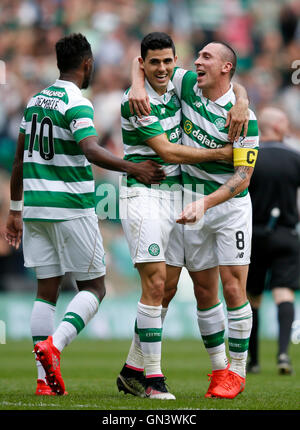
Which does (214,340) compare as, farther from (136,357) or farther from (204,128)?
(204,128)

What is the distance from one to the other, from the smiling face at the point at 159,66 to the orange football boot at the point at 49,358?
77.6 inches

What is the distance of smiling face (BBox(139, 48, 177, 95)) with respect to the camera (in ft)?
20.0

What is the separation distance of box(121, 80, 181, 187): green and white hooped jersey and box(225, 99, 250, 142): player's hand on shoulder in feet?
1.39

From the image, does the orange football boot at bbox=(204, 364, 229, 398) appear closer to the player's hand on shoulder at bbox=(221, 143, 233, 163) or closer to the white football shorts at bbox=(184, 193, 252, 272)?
the white football shorts at bbox=(184, 193, 252, 272)

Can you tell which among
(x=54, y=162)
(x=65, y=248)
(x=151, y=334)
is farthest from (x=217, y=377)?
(x=54, y=162)

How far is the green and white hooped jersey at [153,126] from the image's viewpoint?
6066 mm

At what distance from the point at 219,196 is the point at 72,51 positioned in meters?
1.54

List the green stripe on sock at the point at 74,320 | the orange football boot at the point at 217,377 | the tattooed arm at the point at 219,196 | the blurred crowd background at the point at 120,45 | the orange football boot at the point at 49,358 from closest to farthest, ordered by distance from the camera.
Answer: the orange football boot at the point at 49,358, the tattooed arm at the point at 219,196, the green stripe on sock at the point at 74,320, the orange football boot at the point at 217,377, the blurred crowd background at the point at 120,45

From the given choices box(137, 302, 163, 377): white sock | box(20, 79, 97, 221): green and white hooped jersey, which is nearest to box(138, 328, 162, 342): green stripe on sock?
box(137, 302, 163, 377): white sock

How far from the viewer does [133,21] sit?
17922 mm

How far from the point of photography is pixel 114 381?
783 centimetres

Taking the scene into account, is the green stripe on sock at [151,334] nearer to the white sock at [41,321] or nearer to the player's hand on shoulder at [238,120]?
the white sock at [41,321]

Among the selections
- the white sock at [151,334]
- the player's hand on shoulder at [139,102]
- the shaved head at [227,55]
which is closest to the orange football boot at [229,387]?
the white sock at [151,334]

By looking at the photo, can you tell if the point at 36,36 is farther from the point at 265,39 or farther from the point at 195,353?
the point at 195,353
